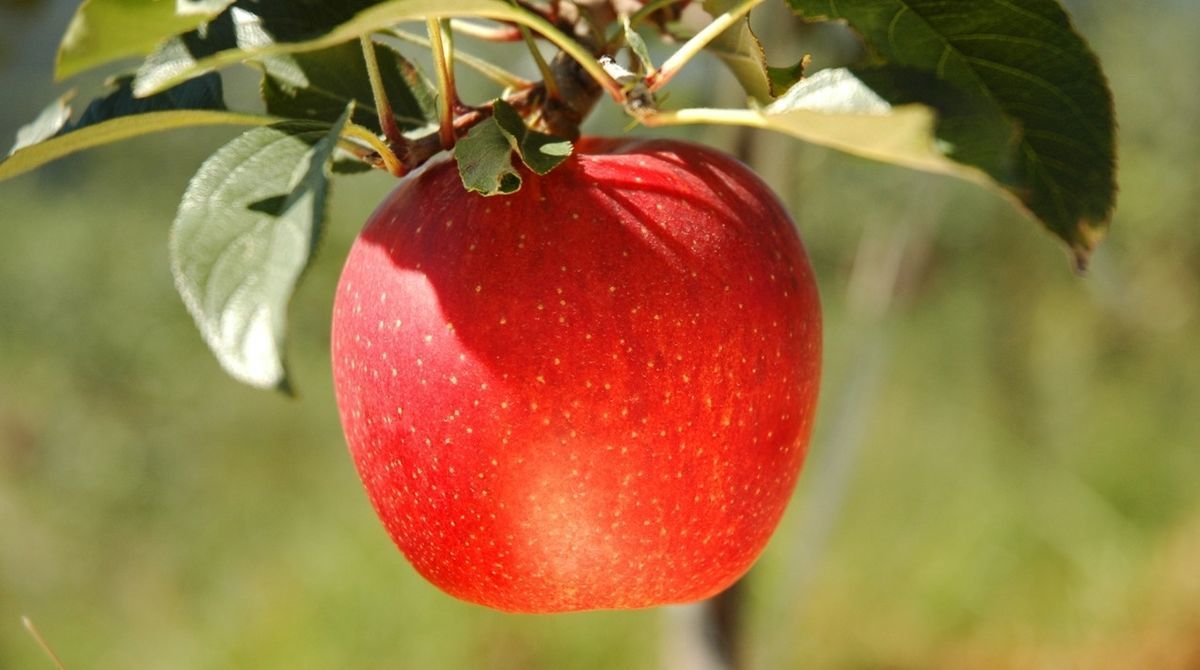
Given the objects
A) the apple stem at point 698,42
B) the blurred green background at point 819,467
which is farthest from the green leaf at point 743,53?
the blurred green background at point 819,467

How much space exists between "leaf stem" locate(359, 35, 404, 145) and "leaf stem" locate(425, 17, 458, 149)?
15 millimetres

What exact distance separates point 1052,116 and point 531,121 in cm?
17

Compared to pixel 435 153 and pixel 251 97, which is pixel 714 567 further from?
pixel 251 97

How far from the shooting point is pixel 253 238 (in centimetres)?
31

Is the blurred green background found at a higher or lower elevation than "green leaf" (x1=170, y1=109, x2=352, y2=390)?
lower

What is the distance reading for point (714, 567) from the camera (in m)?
0.42

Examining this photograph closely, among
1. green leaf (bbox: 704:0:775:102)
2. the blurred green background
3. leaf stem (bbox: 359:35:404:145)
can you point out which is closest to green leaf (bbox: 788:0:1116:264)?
green leaf (bbox: 704:0:775:102)

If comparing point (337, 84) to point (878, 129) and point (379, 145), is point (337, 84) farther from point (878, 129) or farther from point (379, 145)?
point (878, 129)

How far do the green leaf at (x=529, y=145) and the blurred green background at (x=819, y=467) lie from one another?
126 cm

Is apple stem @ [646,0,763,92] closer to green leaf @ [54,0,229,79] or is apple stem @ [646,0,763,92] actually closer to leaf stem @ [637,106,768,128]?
leaf stem @ [637,106,768,128]

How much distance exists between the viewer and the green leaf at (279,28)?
0.82ft

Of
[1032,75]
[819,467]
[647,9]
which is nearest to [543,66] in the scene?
[647,9]

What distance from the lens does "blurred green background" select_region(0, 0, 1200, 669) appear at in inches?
80.0

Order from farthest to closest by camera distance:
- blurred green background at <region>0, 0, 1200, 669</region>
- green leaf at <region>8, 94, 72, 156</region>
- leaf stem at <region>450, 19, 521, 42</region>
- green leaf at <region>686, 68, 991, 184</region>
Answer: blurred green background at <region>0, 0, 1200, 669</region>
leaf stem at <region>450, 19, 521, 42</region>
green leaf at <region>8, 94, 72, 156</region>
green leaf at <region>686, 68, 991, 184</region>
